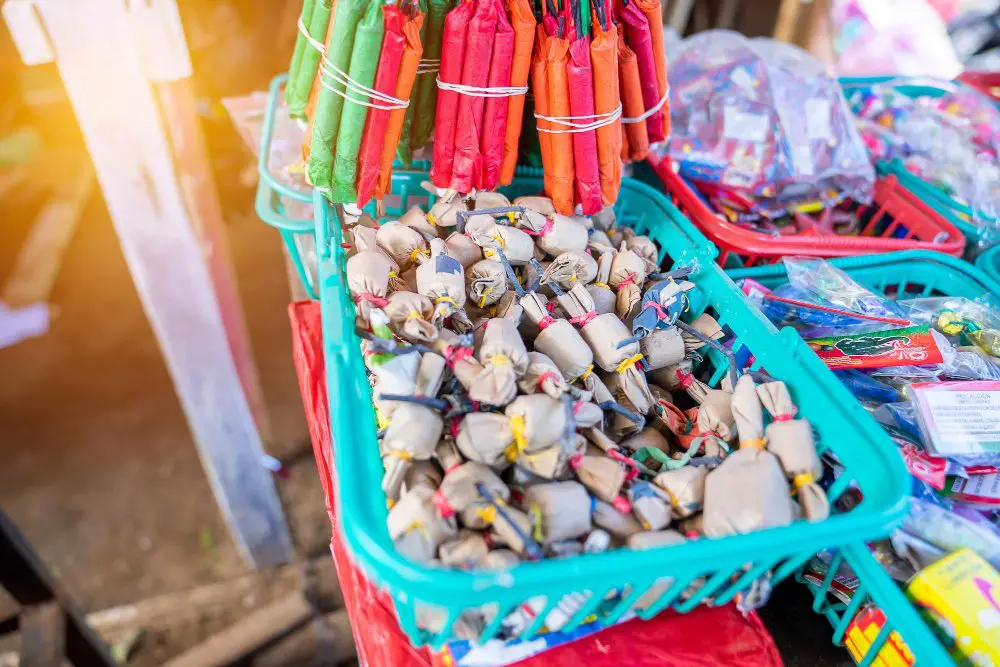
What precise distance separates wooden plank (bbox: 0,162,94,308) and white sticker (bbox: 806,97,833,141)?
4112 millimetres

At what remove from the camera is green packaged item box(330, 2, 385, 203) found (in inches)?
40.9

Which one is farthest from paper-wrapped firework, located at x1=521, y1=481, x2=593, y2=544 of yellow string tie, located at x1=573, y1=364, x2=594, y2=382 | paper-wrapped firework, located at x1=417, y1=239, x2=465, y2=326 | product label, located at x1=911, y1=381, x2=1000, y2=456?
product label, located at x1=911, y1=381, x2=1000, y2=456

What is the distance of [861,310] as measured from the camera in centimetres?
126

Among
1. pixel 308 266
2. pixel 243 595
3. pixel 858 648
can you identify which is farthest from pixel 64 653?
pixel 858 648

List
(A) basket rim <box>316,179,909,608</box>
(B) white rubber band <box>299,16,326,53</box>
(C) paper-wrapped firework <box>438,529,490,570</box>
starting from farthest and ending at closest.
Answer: (B) white rubber band <box>299,16,326,53</box>
(C) paper-wrapped firework <box>438,529,490,570</box>
(A) basket rim <box>316,179,909,608</box>

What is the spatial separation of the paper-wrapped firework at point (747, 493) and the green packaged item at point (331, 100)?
859mm

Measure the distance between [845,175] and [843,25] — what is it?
4.97 feet

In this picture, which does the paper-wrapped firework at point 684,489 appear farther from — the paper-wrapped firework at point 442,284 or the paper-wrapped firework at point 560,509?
the paper-wrapped firework at point 442,284

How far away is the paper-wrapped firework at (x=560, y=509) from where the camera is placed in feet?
2.70

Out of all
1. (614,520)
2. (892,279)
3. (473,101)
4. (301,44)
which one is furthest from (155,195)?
(892,279)

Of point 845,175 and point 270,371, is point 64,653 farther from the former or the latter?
point 845,175

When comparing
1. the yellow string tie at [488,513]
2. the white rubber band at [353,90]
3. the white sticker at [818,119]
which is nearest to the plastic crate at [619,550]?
the yellow string tie at [488,513]

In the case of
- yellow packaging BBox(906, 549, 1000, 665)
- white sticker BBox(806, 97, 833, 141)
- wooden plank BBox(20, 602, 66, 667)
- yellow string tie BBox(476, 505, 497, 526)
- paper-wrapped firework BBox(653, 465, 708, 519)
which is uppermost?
white sticker BBox(806, 97, 833, 141)

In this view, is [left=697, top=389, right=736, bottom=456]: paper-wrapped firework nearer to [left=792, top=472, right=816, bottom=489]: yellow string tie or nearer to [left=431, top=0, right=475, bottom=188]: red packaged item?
[left=792, top=472, right=816, bottom=489]: yellow string tie
